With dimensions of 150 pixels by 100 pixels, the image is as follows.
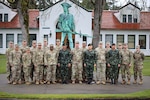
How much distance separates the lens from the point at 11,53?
16.5 metres

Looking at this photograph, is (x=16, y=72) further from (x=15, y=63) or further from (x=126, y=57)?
(x=126, y=57)

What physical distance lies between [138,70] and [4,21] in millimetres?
31335

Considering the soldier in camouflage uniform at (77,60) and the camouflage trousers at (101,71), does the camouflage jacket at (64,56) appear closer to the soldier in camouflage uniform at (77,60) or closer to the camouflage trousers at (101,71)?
the soldier in camouflage uniform at (77,60)

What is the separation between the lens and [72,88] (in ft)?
49.4

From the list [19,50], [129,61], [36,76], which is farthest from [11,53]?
[129,61]

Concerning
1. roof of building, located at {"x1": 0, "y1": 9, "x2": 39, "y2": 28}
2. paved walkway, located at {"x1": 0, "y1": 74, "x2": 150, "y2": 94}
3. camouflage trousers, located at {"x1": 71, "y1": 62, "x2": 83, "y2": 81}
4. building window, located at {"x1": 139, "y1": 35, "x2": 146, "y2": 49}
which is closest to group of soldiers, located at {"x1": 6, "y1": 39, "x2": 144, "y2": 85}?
camouflage trousers, located at {"x1": 71, "y1": 62, "x2": 83, "y2": 81}

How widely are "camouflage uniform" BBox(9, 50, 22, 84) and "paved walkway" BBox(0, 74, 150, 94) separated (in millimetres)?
528

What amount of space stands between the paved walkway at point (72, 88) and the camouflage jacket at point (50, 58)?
39.7 inches

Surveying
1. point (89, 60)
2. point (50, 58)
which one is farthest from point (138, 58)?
point (50, 58)

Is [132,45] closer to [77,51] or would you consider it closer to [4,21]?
[4,21]

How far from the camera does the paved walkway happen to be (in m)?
14.1

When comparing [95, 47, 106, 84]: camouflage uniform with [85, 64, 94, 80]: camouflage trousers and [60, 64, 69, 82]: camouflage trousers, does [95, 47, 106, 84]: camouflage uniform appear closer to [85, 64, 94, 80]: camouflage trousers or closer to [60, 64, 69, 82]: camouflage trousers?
[85, 64, 94, 80]: camouflage trousers

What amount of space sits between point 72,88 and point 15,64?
303 cm

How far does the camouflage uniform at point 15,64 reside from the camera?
1642cm
